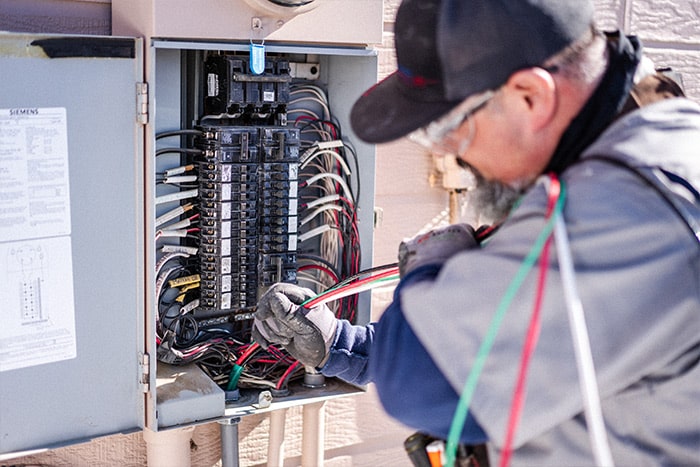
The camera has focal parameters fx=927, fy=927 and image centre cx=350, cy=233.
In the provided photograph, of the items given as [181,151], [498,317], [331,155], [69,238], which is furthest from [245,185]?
[498,317]

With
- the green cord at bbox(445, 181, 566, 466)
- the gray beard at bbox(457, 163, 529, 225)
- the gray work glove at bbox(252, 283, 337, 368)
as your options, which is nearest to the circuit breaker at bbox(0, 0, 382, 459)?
the gray work glove at bbox(252, 283, 337, 368)

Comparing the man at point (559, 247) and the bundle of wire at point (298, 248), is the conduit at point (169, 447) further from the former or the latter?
the man at point (559, 247)

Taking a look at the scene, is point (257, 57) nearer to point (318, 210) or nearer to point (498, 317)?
point (318, 210)

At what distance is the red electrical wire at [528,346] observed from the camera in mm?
981

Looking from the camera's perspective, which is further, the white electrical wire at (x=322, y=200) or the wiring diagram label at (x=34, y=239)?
the white electrical wire at (x=322, y=200)

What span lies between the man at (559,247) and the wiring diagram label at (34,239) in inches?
23.5

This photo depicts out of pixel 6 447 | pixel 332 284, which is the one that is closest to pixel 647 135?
pixel 332 284

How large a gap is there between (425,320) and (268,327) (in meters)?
0.66

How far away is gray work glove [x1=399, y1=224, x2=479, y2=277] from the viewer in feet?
4.02

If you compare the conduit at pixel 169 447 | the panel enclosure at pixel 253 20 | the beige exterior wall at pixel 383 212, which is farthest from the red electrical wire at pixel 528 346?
the beige exterior wall at pixel 383 212

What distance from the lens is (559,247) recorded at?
38.4 inches

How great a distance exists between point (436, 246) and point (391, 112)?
0.20m

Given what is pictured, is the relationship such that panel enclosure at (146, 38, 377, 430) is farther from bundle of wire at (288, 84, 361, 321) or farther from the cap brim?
the cap brim

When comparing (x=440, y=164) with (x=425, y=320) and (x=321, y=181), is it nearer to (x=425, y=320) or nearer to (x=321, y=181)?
(x=321, y=181)
